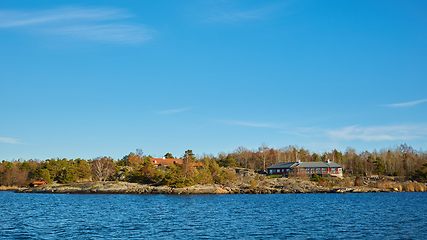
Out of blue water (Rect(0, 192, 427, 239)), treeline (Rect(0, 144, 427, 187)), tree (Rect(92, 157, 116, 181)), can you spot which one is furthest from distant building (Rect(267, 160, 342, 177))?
blue water (Rect(0, 192, 427, 239))

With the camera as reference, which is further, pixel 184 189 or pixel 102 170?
pixel 102 170

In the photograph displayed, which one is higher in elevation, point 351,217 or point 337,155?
point 337,155

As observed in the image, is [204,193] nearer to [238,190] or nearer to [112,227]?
[238,190]

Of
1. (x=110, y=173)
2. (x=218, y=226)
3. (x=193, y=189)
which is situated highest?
(x=110, y=173)

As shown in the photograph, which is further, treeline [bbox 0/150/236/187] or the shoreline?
treeline [bbox 0/150/236/187]

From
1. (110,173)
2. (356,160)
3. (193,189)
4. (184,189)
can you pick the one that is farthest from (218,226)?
(356,160)

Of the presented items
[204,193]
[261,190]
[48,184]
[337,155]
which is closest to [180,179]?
[204,193]

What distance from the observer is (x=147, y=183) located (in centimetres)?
10081

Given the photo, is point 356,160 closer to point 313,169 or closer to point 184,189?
point 313,169

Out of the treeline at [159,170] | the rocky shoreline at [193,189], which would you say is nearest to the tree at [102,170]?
the treeline at [159,170]

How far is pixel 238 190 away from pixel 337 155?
268ft

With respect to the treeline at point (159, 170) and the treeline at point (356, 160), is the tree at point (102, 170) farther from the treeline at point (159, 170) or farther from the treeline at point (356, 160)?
the treeline at point (356, 160)

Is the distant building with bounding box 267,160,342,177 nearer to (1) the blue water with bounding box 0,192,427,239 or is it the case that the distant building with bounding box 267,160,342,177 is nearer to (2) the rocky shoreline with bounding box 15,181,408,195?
(2) the rocky shoreline with bounding box 15,181,408,195

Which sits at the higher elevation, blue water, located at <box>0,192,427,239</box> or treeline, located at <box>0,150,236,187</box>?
treeline, located at <box>0,150,236,187</box>
